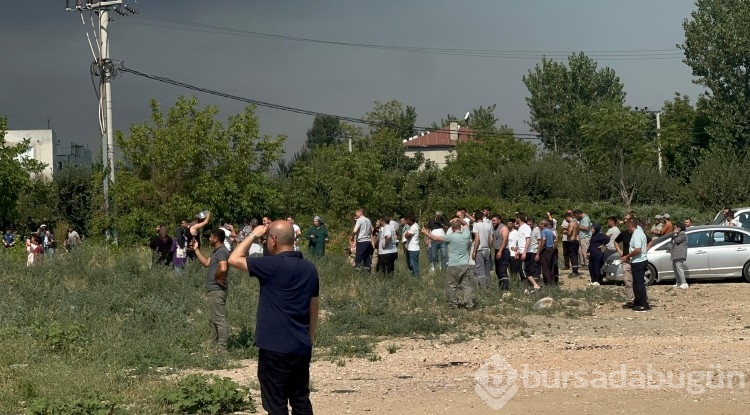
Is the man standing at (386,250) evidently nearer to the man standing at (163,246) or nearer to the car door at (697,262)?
the man standing at (163,246)

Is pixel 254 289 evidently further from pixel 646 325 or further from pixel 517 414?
pixel 517 414

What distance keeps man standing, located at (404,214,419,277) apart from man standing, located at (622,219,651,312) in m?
6.71

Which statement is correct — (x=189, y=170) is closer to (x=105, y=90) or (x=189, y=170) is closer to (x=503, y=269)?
(x=105, y=90)

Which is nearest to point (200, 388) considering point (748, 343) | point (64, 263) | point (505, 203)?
point (748, 343)

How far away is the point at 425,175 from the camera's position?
61.8 metres

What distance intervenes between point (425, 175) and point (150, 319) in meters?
46.3

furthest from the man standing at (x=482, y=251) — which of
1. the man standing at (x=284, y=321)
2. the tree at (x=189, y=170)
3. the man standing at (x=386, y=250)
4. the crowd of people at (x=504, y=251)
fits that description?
the tree at (x=189, y=170)

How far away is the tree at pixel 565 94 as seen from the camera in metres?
85.8

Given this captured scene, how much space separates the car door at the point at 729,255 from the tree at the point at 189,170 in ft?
75.5

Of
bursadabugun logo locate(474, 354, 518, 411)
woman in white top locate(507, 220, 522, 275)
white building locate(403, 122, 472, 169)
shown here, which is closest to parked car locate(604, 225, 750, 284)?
woman in white top locate(507, 220, 522, 275)

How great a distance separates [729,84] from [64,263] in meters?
52.1

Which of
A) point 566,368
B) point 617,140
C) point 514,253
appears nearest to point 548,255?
point 514,253

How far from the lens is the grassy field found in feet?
38.0

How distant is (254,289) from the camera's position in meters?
19.8
